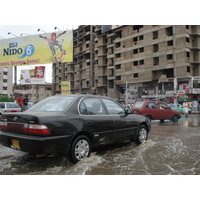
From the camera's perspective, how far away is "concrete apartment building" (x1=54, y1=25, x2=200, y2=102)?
35.0m

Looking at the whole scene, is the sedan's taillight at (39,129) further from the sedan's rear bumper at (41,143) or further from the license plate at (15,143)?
the license plate at (15,143)

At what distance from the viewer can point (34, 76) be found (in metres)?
34.8

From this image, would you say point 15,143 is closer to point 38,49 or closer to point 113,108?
point 113,108

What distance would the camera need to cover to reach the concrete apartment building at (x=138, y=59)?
3503cm

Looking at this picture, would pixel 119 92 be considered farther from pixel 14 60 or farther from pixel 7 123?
pixel 7 123

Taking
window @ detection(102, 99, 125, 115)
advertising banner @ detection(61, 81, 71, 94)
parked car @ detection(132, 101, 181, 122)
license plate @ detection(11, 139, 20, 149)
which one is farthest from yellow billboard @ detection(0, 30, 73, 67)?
license plate @ detection(11, 139, 20, 149)

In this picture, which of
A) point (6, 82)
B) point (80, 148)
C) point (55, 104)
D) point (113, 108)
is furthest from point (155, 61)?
point (6, 82)

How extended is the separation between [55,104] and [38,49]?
58.6 feet

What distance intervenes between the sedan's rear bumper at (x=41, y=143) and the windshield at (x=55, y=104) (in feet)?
2.42

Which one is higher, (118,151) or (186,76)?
(186,76)

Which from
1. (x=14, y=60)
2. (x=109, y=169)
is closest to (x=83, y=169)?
(x=109, y=169)

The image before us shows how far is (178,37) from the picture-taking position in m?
34.9

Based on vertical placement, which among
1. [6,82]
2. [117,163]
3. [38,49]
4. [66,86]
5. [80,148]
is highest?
[6,82]

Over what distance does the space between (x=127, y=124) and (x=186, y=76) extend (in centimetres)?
3130
